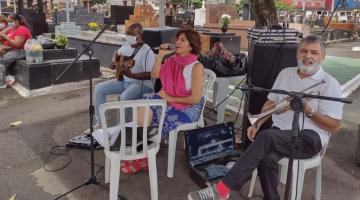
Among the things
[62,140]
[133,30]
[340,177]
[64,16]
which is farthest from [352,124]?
[64,16]

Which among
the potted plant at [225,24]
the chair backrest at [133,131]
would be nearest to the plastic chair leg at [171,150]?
the chair backrest at [133,131]

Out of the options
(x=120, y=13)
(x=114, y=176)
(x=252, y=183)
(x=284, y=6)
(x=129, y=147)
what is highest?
(x=284, y=6)

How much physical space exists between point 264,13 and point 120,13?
544 cm

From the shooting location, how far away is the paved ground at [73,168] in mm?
3252

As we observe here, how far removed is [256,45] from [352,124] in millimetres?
2562

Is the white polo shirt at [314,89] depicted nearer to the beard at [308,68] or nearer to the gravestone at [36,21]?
the beard at [308,68]

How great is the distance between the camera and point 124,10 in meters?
10.0

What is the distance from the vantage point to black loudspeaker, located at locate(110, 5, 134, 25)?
30.2 feet

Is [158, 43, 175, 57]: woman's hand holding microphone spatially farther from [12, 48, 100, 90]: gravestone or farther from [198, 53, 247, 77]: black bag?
[12, 48, 100, 90]: gravestone

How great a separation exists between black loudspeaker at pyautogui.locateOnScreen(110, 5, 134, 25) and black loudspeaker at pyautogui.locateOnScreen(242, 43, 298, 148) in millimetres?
5746

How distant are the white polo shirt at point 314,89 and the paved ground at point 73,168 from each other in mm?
769

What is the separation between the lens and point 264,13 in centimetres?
518

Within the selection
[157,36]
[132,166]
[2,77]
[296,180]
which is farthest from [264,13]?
[2,77]

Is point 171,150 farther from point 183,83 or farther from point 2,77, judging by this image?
point 2,77
